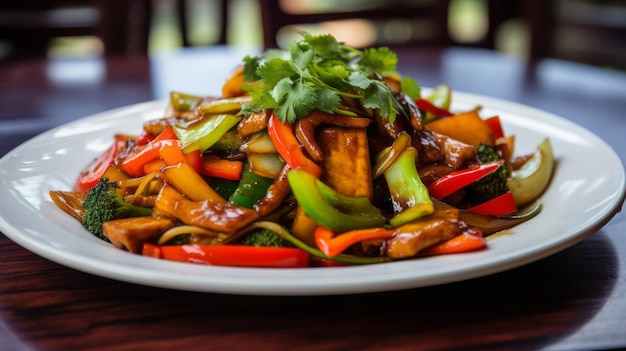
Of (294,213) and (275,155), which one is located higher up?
(275,155)

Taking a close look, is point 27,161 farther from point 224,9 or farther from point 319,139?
point 224,9

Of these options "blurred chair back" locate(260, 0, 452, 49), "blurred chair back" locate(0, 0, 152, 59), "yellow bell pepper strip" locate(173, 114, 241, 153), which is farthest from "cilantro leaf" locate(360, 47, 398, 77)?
"blurred chair back" locate(0, 0, 152, 59)

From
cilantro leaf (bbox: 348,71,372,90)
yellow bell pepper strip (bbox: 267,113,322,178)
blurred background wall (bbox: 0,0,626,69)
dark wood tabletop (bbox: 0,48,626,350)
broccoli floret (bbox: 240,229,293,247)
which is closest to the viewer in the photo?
dark wood tabletop (bbox: 0,48,626,350)

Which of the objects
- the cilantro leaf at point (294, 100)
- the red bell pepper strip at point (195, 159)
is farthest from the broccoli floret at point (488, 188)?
the red bell pepper strip at point (195, 159)

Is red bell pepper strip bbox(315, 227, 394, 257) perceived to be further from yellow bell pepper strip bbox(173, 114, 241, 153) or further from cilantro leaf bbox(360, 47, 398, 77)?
cilantro leaf bbox(360, 47, 398, 77)

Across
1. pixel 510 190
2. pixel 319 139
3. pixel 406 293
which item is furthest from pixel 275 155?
pixel 510 190

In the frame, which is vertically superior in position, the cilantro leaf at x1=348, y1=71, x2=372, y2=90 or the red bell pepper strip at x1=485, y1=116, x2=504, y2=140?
the cilantro leaf at x1=348, y1=71, x2=372, y2=90
